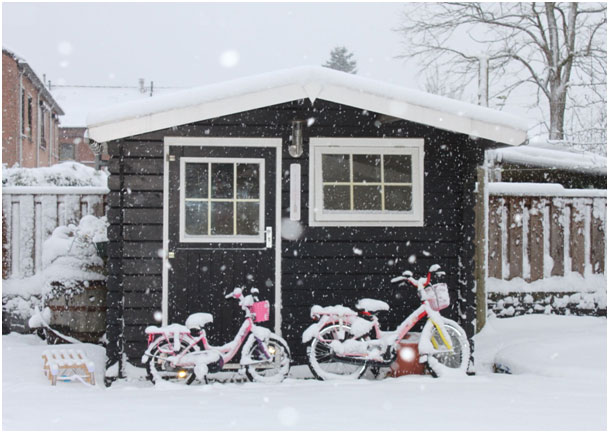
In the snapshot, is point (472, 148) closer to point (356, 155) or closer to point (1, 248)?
point (356, 155)

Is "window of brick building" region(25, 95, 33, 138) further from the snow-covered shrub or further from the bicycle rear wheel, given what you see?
the bicycle rear wheel

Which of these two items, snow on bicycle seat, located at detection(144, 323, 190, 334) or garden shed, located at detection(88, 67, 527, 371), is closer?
snow on bicycle seat, located at detection(144, 323, 190, 334)

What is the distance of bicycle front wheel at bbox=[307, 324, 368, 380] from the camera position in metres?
6.52

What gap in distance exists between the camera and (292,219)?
677cm

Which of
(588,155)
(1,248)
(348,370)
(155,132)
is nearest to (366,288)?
(348,370)

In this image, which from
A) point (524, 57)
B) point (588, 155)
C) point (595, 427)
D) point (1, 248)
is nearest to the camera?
point (595, 427)

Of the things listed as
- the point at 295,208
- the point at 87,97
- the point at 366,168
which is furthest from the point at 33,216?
the point at 87,97

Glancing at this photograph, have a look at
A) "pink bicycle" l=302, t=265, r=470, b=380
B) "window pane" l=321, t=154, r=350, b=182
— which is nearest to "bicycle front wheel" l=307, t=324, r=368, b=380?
"pink bicycle" l=302, t=265, r=470, b=380

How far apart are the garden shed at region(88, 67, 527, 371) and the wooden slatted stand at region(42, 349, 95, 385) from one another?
0.34 m

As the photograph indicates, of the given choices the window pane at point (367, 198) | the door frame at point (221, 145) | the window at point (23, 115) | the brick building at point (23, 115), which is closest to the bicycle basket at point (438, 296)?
the window pane at point (367, 198)

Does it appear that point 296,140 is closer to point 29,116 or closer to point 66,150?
point 29,116

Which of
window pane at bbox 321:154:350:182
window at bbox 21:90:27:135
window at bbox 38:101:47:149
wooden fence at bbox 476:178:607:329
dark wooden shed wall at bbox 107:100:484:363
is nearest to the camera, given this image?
dark wooden shed wall at bbox 107:100:484:363

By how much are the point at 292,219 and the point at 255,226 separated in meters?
0.37

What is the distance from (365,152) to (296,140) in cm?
73
